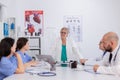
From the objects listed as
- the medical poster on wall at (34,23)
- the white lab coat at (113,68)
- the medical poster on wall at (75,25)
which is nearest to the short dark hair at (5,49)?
the white lab coat at (113,68)

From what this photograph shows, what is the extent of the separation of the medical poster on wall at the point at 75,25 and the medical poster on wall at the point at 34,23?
60 centimetres

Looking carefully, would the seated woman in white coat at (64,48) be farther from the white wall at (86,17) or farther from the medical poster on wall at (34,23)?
the medical poster on wall at (34,23)

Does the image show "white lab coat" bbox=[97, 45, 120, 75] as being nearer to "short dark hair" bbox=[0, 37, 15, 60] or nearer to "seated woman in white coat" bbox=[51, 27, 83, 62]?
"short dark hair" bbox=[0, 37, 15, 60]

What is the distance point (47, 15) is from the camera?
5473 millimetres

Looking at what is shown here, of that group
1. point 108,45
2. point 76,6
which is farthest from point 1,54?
point 76,6

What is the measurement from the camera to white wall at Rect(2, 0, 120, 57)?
545cm

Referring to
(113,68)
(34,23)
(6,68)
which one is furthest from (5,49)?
(34,23)

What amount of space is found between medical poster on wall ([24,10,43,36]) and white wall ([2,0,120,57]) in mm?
108

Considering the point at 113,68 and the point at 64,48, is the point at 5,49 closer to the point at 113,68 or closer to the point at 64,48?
the point at 113,68

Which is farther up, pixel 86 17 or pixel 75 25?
pixel 86 17

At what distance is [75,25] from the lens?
18.0 feet

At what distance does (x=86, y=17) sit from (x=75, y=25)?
33 cm

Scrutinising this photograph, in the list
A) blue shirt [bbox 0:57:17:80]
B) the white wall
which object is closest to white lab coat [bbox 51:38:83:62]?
the white wall

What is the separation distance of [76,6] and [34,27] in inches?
44.6
